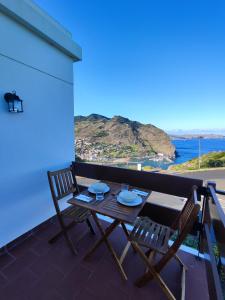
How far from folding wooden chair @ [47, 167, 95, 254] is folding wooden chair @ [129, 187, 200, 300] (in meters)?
0.73

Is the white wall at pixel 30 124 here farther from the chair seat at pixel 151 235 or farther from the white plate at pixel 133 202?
the chair seat at pixel 151 235

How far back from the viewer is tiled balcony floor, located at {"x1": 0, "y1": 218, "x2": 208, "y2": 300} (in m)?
1.42

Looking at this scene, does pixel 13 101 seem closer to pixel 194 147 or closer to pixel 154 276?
pixel 154 276

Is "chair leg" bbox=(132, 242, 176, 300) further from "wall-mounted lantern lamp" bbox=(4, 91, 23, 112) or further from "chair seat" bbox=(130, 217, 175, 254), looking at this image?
"wall-mounted lantern lamp" bbox=(4, 91, 23, 112)

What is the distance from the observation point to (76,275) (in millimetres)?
1617

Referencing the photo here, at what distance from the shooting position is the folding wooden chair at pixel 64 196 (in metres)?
1.92

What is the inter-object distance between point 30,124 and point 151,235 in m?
2.21

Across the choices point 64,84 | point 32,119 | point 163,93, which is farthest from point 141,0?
point 163,93

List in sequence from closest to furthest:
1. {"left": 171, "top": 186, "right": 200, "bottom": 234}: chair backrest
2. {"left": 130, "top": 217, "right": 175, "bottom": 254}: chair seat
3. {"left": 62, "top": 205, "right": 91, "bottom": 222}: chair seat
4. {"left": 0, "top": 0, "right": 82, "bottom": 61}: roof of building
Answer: {"left": 171, "top": 186, "right": 200, "bottom": 234}: chair backrest, {"left": 130, "top": 217, "right": 175, "bottom": 254}: chair seat, {"left": 0, "top": 0, "right": 82, "bottom": 61}: roof of building, {"left": 62, "top": 205, "right": 91, "bottom": 222}: chair seat

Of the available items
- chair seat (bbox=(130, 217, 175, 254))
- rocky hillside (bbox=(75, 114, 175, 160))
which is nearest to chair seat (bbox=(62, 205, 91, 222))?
chair seat (bbox=(130, 217, 175, 254))

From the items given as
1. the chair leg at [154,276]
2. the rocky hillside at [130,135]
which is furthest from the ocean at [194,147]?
the chair leg at [154,276]

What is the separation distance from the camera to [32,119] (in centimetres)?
221

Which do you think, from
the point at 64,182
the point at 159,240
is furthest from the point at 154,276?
the point at 64,182

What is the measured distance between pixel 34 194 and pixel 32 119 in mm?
1205
